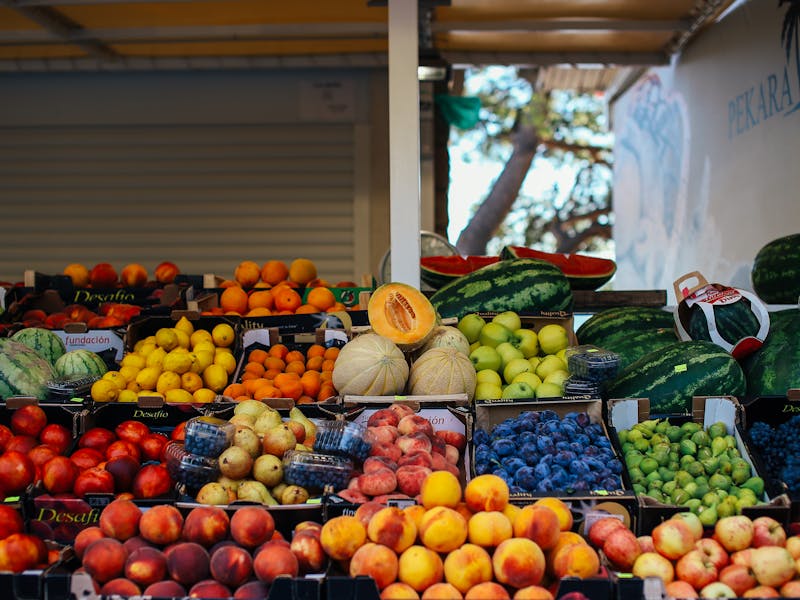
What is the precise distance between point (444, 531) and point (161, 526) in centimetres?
76

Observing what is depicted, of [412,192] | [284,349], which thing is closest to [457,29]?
[412,192]

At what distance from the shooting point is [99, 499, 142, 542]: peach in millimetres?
2273

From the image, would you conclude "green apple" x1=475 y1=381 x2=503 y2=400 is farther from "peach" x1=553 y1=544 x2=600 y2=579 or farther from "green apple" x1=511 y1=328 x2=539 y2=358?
"peach" x1=553 y1=544 x2=600 y2=579

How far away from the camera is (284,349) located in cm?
397

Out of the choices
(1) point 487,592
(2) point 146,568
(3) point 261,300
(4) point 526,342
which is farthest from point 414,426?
(3) point 261,300

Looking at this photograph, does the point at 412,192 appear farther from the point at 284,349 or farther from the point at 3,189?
the point at 3,189

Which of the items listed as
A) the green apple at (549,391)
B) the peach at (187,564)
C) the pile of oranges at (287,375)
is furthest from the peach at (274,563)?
the green apple at (549,391)

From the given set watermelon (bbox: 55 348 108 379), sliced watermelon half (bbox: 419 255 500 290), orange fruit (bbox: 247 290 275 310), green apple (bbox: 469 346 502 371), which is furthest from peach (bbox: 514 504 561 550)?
sliced watermelon half (bbox: 419 255 500 290)

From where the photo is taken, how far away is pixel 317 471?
252 cm

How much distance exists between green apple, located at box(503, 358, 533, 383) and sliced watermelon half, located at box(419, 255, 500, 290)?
1645mm

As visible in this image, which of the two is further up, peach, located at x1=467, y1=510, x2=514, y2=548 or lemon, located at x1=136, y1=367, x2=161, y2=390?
lemon, located at x1=136, y1=367, x2=161, y2=390

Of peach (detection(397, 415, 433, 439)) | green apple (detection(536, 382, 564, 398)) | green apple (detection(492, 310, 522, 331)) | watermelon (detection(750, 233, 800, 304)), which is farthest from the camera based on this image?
watermelon (detection(750, 233, 800, 304))

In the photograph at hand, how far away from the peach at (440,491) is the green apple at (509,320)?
1.70m

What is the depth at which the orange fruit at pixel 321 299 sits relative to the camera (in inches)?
178
